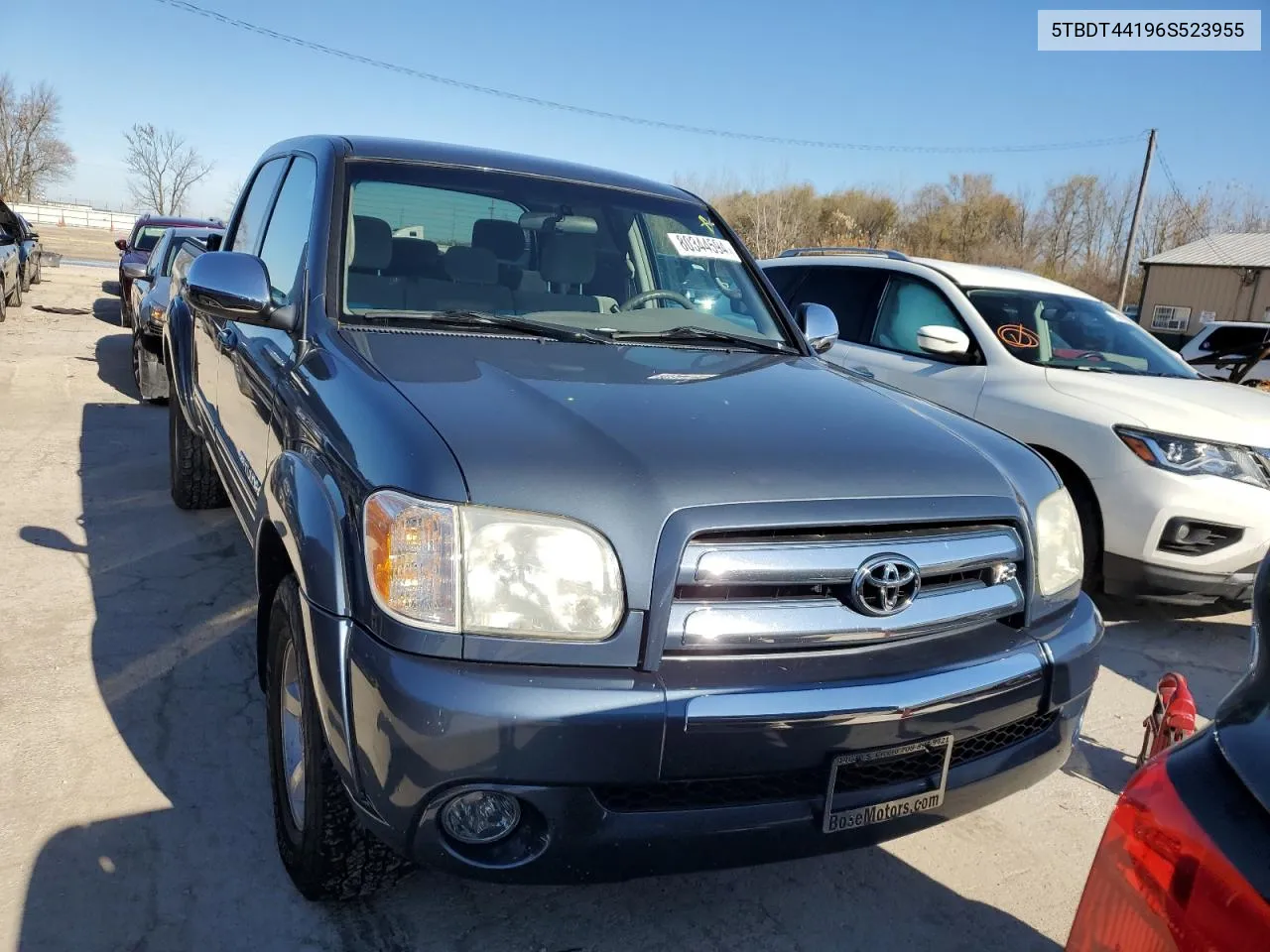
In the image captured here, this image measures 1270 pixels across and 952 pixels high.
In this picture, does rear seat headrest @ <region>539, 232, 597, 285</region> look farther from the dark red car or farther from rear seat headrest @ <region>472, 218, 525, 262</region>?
the dark red car

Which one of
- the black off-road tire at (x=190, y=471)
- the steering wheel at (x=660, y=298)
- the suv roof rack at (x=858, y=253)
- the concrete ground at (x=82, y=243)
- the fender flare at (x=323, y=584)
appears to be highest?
the suv roof rack at (x=858, y=253)

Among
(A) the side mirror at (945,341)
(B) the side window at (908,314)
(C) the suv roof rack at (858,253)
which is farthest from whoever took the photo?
(C) the suv roof rack at (858,253)

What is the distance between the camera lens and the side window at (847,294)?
19.8 feet

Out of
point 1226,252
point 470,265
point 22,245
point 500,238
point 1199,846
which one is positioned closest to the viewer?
point 1199,846

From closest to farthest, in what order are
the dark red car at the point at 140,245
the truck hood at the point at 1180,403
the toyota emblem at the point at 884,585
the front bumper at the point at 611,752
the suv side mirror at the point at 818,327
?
the front bumper at the point at 611,752 → the toyota emblem at the point at 884,585 → the suv side mirror at the point at 818,327 → the truck hood at the point at 1180,403 → the dark red car at the point at 140,245

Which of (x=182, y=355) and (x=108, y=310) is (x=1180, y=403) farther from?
(x=108, y=310)

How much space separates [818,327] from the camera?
3.49m

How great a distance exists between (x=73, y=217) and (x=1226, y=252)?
59626 millimetres

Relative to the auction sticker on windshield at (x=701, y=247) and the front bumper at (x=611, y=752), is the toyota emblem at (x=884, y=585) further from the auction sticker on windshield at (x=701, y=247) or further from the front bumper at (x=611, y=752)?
the auction sticker on windshield at (x=701, y=247)

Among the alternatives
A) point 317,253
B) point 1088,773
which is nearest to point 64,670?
point 317,253

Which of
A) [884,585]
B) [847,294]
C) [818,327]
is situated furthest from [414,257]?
[847,294]

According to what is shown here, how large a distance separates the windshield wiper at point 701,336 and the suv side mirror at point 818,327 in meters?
0.23

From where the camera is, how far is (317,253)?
2799 mm

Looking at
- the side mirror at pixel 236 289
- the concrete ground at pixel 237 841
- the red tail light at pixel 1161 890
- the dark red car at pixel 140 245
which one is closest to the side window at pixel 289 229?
the side mirror at pixel 236 289
